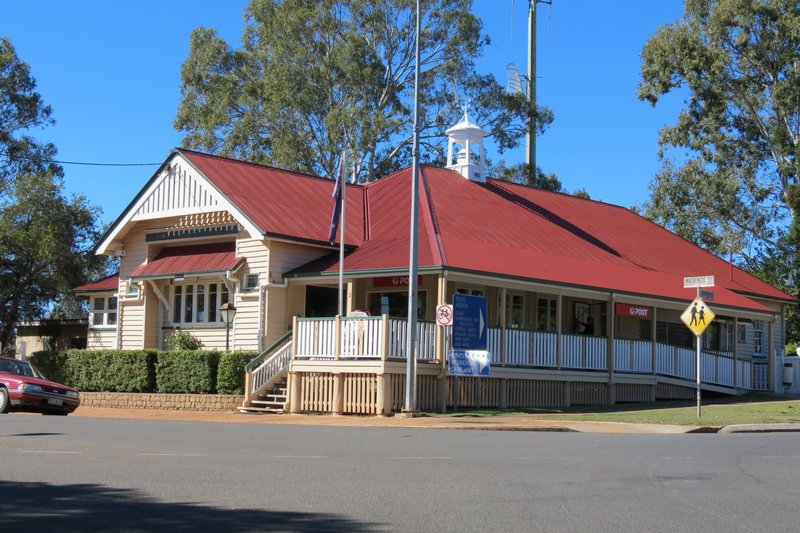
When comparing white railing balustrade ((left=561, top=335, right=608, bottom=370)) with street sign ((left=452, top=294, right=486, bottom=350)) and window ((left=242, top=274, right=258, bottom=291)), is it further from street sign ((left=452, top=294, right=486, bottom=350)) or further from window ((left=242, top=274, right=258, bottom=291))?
window ((left=242, top=274, right=258, bottom=291))

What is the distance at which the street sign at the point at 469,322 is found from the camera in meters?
24.6

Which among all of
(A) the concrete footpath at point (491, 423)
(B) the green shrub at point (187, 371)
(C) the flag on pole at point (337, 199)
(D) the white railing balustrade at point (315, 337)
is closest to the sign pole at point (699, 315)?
(A) the concrete footpath at point (491, 423)

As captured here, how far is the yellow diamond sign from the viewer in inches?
894

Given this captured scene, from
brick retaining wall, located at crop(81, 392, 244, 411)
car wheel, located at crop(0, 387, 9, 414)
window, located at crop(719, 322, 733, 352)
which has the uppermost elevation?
window, located at crop(719, 322, 733, 352)

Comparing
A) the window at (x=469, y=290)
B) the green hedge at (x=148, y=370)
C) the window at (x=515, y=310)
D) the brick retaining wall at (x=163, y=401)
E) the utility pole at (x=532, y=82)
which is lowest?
the brick retaining wall at (x=163, y=401)

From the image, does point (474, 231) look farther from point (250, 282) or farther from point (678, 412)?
point (678, 412)

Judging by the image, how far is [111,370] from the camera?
3111cm

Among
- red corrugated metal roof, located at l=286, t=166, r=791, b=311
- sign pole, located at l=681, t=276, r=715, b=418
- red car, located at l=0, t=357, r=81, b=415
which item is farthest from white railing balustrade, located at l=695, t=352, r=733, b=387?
red car, located at l=0, t=357, r=81, b=415

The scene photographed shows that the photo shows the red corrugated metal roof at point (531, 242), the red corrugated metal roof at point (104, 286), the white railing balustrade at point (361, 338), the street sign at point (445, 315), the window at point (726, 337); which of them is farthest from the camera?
the window at point (726, 337)

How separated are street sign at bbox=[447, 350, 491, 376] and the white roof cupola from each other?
37.7 ft

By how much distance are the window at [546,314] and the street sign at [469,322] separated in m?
6.33

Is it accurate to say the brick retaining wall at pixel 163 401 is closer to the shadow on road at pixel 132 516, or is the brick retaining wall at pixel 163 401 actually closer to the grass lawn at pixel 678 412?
the grass lawn at pixel 678 412

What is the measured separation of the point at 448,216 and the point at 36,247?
59.0 feet

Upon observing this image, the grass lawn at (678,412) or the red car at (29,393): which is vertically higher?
the red car at (29,393)
